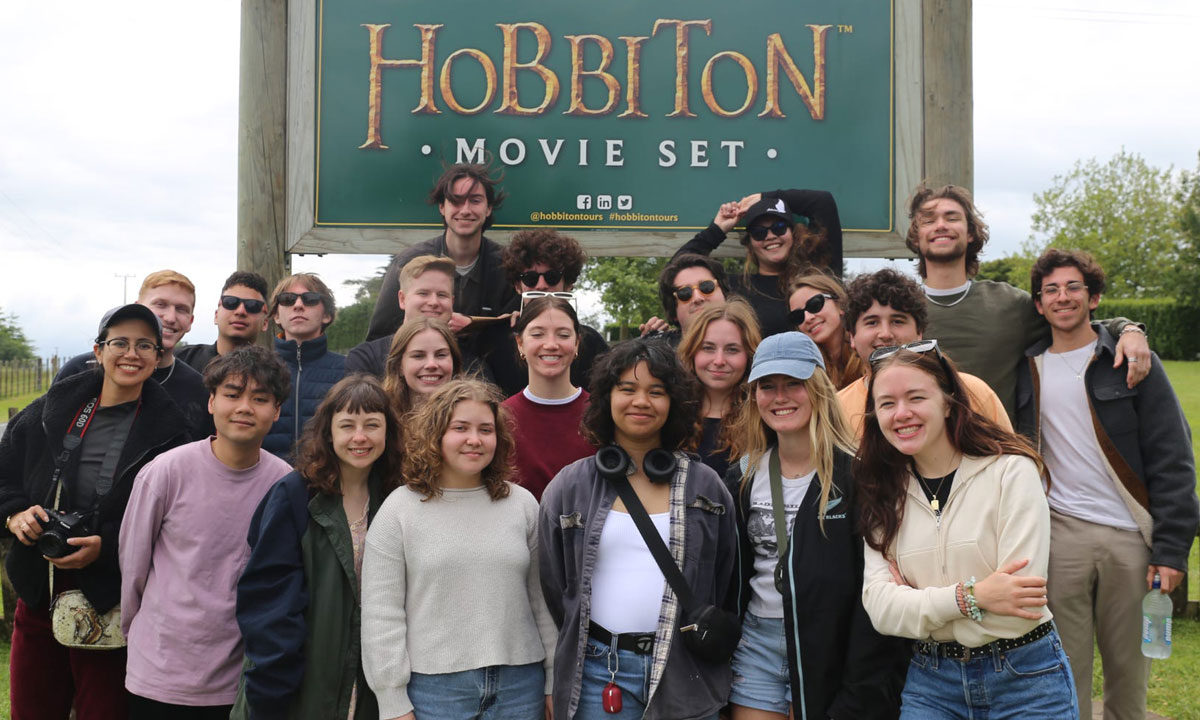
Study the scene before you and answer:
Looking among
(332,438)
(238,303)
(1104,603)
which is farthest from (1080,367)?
(238,303)

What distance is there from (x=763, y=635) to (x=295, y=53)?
406 cm

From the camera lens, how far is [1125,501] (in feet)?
13.4

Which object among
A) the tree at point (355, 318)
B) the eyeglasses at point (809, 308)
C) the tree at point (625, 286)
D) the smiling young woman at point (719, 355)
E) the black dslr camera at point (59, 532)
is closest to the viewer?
the black dslr camera at point (59, 532)

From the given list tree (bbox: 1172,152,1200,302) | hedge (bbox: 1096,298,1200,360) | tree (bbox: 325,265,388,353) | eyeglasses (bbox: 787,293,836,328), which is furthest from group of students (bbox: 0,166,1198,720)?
tree (bbox: 1172,152,1200,302)

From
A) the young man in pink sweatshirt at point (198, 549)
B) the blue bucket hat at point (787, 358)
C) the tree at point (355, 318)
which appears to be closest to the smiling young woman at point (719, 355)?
the blue bucket hat at point (787, 358)

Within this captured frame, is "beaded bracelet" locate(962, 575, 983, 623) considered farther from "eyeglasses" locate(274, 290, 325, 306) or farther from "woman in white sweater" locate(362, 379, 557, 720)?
"eyeglasses" locate(274, 290, 325, 306)

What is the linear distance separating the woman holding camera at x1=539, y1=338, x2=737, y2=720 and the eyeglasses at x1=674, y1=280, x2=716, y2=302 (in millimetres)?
1021

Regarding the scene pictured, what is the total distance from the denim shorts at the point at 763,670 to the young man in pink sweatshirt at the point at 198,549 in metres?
1.91

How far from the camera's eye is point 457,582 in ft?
10.6

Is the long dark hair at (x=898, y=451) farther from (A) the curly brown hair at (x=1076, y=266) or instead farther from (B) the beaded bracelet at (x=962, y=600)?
(A) the curly brown hair at (x=1076, y=266)

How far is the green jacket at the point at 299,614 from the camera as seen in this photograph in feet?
10.2

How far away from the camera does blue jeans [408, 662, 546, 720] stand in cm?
311

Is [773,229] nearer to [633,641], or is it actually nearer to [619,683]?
[633,641]

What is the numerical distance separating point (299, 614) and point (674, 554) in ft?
4.45
